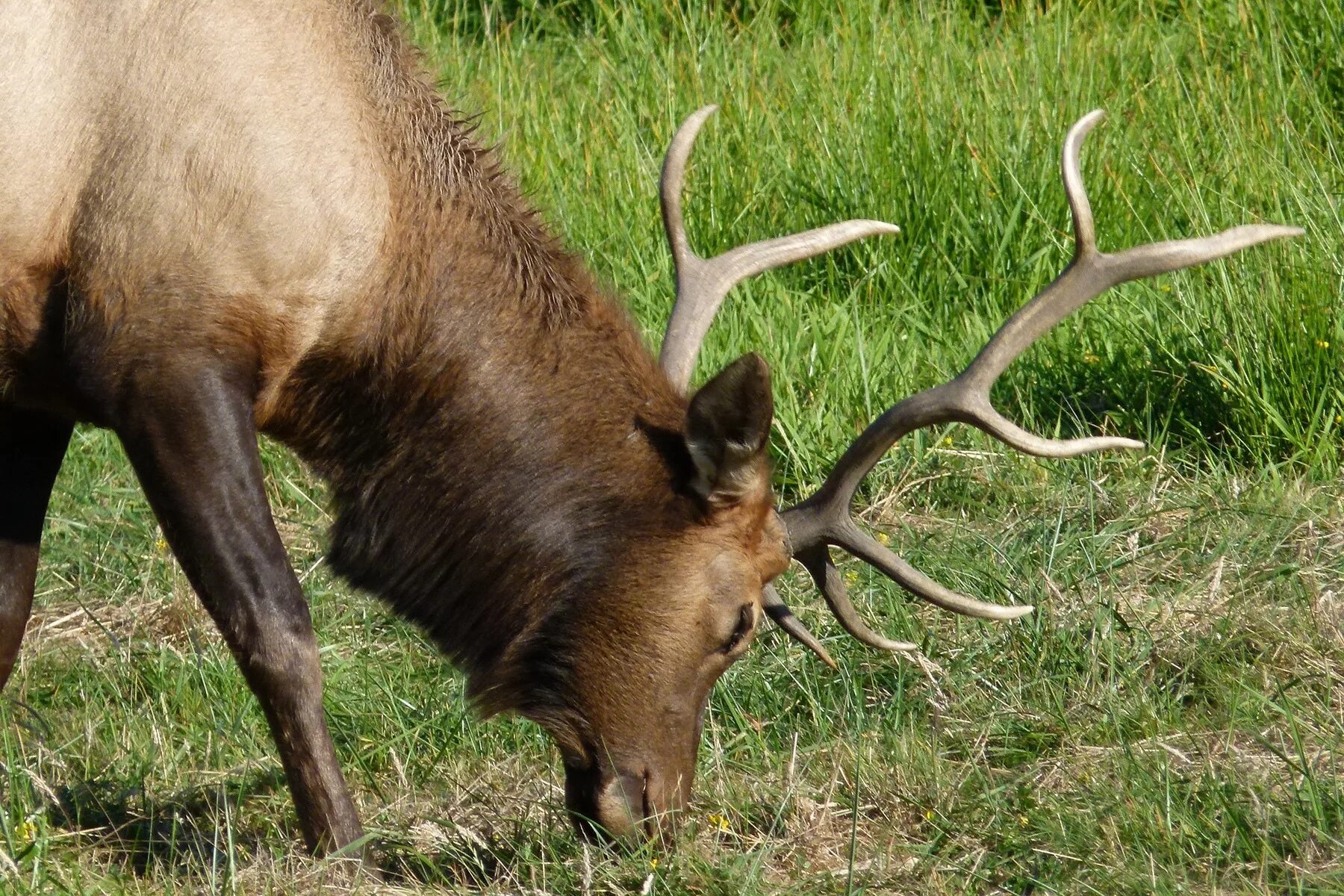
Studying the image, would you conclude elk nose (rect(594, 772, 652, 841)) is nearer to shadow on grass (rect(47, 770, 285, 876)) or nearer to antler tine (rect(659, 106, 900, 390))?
shadow on grass (rect(47, 770, 285, 876))

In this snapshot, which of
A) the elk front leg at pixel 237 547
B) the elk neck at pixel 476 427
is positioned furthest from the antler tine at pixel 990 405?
the elk front leg at pixel 237 547

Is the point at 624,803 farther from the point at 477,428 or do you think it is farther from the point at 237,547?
the point at 237,547

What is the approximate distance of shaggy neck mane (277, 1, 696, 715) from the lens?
11.6 feet

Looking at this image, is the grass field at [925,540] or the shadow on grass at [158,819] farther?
the shadow on grass at [158,819]

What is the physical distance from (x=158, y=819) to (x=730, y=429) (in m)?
1.48

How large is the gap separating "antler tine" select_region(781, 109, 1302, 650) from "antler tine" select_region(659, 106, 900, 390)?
1.44 feet

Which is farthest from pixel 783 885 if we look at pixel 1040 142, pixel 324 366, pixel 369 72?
pixel 1040 142

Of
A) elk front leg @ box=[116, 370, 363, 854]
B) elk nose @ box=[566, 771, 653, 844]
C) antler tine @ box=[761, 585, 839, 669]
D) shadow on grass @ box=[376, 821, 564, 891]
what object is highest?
elk front leg @ box=[116, 370, 363, 854]

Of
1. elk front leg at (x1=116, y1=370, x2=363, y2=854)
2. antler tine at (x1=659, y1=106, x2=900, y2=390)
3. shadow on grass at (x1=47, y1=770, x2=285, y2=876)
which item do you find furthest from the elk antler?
shadow on grass at (x1=47, y1=770, x2=285, y2=876)

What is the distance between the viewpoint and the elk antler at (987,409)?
3508 mm

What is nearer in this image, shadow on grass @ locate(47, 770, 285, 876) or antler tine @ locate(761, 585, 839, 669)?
shadow on grass @ locate(47, 770, 285, 876)

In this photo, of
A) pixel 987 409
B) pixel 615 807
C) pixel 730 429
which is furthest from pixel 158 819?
pixel 987 409

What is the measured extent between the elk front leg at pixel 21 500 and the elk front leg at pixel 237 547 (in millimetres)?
681

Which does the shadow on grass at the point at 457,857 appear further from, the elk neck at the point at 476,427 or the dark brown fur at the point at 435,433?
the elk neck at the point at 476,427
